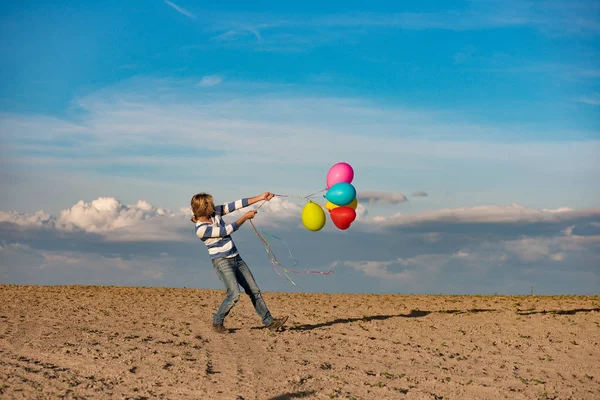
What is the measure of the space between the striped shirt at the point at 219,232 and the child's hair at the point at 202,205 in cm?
18

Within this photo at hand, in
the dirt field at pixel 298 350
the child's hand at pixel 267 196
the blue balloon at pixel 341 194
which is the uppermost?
the blue balloon at pixel 341 194

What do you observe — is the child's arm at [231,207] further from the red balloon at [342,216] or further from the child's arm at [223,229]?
the red balloon at [342,216]

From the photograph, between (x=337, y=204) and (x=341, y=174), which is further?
(x=341, y=174)

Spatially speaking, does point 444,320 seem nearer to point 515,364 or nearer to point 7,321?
point 515,364

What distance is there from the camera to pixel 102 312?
49.9 ft

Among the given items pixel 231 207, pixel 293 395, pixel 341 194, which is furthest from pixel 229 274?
pixel 293 395

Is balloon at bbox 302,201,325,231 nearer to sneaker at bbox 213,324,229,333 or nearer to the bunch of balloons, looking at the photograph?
the bunch of balloons

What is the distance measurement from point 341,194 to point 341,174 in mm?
626

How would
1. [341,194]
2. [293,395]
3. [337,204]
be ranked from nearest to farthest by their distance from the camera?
[293,395]
[341,194]
[337,204]

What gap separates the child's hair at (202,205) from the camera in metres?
11.2

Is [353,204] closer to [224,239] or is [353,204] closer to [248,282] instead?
[248,282]

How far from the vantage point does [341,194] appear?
12008mm

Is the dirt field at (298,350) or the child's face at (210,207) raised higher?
the child's face at (210,207)

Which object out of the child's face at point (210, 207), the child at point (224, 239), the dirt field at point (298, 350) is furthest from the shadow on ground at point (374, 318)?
the child's face at point (210, 207)
